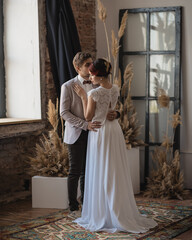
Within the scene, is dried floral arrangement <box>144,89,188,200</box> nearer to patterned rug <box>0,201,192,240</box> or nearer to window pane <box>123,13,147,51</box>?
patterned rug <box>0,201,192,240</box>

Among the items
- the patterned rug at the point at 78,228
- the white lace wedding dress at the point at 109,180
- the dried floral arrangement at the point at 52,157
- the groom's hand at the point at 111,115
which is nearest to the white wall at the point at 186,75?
the patterned rug at the point at 78,228

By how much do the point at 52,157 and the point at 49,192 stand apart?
42 centimetres

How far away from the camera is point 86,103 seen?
4371 mm

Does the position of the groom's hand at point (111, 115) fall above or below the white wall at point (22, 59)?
below

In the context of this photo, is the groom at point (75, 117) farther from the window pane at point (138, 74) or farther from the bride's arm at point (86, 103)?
the window pane at point (138, 74)

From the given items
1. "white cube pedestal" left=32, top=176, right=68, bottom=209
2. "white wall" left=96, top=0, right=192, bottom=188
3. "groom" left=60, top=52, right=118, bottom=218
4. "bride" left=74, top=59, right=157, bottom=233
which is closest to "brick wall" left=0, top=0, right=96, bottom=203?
"white cube pedestal" left=32, top=176, right=68, bottom=209

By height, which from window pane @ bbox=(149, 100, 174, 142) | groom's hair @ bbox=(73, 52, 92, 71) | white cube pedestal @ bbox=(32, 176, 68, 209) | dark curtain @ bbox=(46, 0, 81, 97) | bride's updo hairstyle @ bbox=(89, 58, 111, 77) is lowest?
white cube pedestal @ bbox=(32, 176, 68, 209)

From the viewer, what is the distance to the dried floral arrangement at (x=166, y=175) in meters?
5.57

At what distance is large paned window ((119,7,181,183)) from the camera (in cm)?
602

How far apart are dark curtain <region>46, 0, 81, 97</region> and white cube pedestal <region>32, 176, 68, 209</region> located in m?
1.21

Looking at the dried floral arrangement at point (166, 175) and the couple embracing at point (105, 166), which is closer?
the couple embracing at point (105, 166)

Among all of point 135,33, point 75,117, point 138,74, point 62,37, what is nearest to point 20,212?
point 75,117

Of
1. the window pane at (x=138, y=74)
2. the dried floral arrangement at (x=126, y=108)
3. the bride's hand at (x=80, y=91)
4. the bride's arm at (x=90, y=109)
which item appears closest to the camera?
the bride's arm at (x=90, y=109)

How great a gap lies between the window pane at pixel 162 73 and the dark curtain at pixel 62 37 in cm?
119
